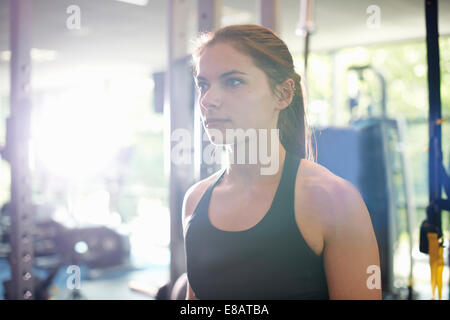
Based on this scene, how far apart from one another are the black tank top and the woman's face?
13 cm

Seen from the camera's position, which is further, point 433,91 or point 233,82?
point 433,91

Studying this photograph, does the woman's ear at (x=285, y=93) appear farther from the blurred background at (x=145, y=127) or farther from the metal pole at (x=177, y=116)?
the blurred background at (x=145, y=127)

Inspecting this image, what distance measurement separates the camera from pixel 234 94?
2.71 feet

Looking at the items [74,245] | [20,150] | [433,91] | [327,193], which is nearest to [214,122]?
[327,193]

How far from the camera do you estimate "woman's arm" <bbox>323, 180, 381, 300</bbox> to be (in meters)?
0.74

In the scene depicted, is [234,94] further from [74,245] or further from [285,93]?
[74,245]

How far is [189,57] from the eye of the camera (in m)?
1.50

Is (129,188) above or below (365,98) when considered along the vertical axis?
below

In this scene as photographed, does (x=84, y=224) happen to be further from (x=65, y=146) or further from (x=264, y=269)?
(x=264, y=269)

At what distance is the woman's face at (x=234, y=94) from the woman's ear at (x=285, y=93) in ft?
0.06

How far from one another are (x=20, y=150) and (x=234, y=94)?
49.7 inches

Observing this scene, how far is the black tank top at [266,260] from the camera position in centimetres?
78

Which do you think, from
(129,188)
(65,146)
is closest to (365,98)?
(65,146)

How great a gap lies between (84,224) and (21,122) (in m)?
2.68
